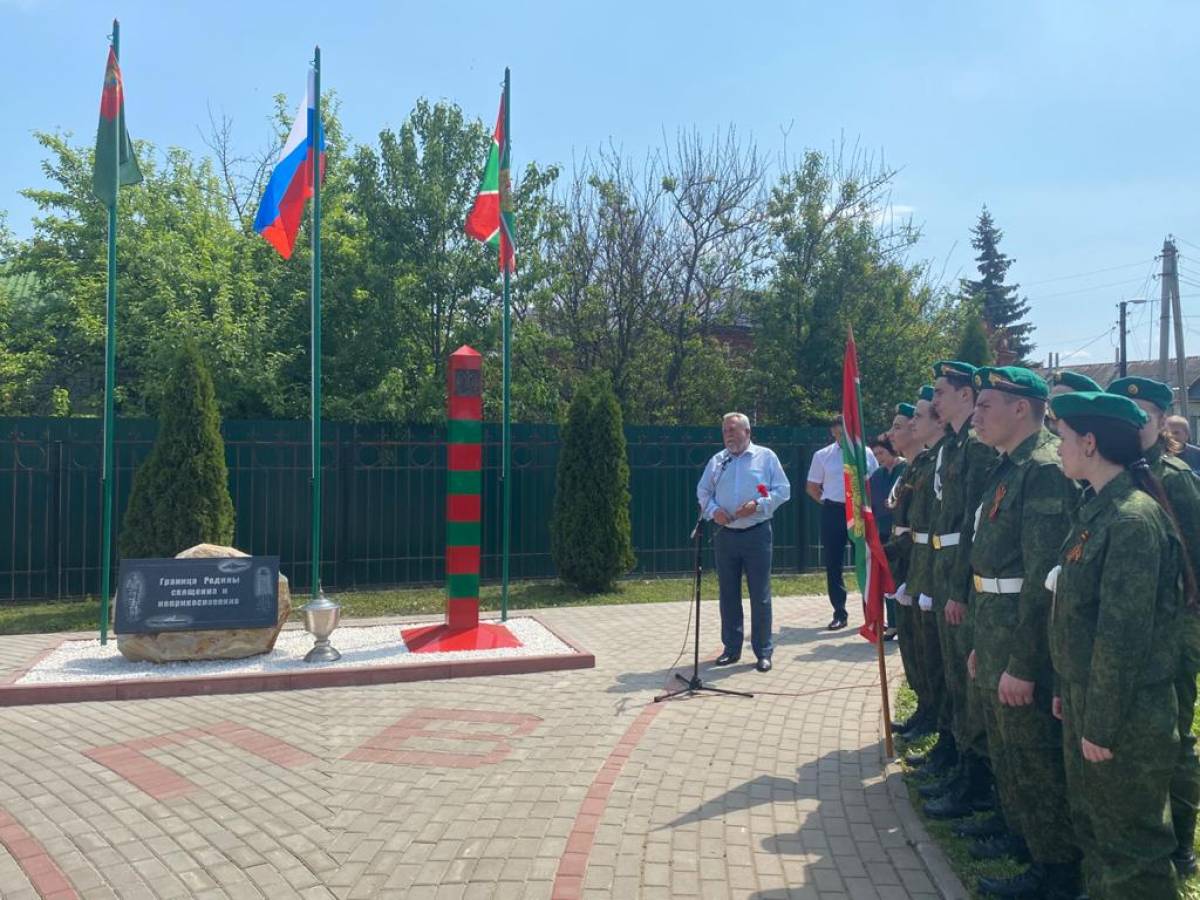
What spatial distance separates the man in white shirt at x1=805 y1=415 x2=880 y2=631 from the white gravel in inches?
115

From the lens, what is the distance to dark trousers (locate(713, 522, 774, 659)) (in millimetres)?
7609

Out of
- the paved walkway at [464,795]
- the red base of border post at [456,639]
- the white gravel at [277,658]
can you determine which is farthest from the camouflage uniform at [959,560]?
the red base of border post at [456,639]

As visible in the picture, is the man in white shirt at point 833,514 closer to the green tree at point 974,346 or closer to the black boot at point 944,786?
the black boot at point 944,786

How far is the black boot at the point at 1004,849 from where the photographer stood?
4012 mm

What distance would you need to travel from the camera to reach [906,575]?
614cm

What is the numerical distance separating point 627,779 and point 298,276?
45.0ft

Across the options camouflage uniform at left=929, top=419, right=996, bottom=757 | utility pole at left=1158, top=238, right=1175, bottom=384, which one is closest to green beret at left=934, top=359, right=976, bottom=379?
camouflage uniform at left=929, top=419, right=996, bottom=757

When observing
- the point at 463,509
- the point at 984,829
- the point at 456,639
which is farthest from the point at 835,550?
the point at 984,829

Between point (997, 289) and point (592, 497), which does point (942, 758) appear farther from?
point (997, 289)

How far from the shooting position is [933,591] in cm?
502

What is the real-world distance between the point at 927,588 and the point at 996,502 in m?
Result: 1.21

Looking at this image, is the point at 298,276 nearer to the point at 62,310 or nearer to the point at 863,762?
the point at 62,310

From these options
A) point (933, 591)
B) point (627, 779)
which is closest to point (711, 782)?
point (627, 779)

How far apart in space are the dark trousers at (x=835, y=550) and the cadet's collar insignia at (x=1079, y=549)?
6.28m
